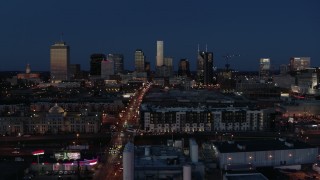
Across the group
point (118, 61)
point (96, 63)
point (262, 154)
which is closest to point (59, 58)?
point (96, 63)

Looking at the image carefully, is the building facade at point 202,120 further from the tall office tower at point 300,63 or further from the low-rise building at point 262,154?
the tall office tower at point 300,63

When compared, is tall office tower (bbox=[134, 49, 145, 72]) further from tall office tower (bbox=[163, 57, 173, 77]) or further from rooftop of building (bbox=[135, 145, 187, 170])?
rooftop of building (bbox=[135, 145, 187, 170])

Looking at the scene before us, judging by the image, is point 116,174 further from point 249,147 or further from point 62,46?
point 62,46

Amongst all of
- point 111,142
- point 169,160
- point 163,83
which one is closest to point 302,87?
point 163,83

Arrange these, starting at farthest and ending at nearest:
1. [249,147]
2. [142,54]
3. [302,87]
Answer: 1. [142,54]
2. [302,87]
3. [249,147]

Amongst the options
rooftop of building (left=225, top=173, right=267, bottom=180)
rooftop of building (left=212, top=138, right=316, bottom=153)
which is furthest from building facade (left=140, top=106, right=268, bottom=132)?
rooftop of building (left=225, top=173, right=267, bottom=180)

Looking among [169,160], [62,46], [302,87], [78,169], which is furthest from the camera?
[62,46]

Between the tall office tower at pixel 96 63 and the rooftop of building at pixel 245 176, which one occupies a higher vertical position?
the tall office tower at pixel 96 63

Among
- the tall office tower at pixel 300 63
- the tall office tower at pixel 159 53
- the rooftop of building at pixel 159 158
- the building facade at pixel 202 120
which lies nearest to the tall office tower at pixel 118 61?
the tall office tower at pixel 159 53
